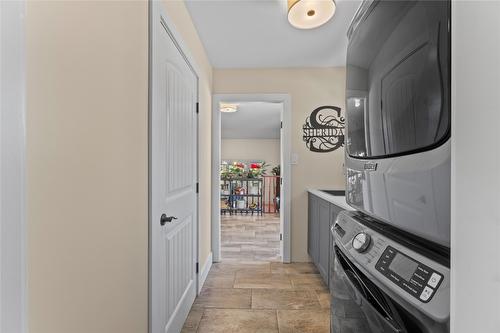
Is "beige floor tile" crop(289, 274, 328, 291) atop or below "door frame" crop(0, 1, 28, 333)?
below

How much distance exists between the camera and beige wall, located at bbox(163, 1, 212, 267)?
206cm

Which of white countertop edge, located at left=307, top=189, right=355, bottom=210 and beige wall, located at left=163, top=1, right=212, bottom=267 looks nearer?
white countertop edge, located at left=307, top=189, right=355, bottom=210

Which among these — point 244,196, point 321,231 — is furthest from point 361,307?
point 244,196

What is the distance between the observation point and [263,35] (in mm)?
2461

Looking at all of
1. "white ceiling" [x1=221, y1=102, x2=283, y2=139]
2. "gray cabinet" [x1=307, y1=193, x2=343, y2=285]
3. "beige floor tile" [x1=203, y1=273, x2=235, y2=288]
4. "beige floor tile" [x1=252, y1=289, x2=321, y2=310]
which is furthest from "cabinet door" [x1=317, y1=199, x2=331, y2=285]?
"white ceiling" [x1=221, y1=102, x2=283, y2=139]

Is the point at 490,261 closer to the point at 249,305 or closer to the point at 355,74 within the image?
the point at 355,74

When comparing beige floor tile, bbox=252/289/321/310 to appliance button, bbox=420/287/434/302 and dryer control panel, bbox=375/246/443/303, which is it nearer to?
dryer control panel, bbox=375/246/443/303

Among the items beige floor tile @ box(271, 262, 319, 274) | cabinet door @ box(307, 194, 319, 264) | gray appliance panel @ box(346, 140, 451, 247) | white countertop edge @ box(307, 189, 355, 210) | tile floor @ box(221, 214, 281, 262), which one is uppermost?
gray appliance panel @ box(346, 140, 451, 247)

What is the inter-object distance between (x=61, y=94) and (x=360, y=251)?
2.88ft

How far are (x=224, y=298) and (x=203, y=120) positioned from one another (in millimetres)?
1655

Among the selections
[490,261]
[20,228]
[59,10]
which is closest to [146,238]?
[20,228]

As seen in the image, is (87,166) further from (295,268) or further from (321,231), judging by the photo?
(295,268)

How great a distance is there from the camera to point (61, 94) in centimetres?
70

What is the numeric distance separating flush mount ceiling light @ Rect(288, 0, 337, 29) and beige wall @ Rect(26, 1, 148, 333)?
108cm
